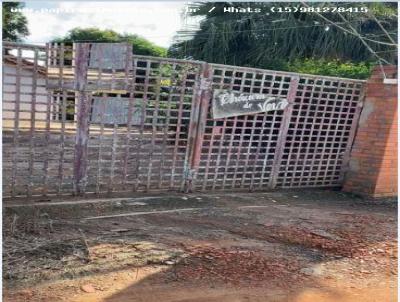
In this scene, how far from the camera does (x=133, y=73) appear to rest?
16.4 ft

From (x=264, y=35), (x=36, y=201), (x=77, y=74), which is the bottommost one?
(x=36, y=201)

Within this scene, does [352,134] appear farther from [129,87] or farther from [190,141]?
[129,87]

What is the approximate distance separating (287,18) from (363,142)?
533cm

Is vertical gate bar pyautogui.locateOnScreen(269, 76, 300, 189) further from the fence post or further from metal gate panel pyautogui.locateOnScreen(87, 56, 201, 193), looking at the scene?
the fence post

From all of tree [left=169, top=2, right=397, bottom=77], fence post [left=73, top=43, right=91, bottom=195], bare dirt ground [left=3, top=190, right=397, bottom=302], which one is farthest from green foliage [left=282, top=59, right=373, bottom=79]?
fence post [left=73, top=43, right=91, bottom=195]

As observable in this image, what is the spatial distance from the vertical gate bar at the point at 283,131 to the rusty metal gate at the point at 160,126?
2 centimetres

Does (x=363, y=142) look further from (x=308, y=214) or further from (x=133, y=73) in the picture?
(x=133, y=73)

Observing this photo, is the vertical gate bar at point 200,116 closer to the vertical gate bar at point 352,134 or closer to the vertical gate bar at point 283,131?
the vertical gate bar at point 283,131

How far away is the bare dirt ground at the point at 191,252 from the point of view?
9.70 feet

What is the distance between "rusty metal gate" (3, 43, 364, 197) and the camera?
15.5ft

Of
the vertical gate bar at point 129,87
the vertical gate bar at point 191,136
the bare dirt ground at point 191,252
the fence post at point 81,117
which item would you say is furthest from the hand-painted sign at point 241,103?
the fence post at point 81,117

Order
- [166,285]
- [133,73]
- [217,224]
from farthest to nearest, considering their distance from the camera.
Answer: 1. [133,73]
2. [217,224]
3. [166,285]

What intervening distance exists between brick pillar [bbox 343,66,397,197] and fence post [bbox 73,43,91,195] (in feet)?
14.1

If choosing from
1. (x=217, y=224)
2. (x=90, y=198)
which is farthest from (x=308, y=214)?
(x=90, y=198)
